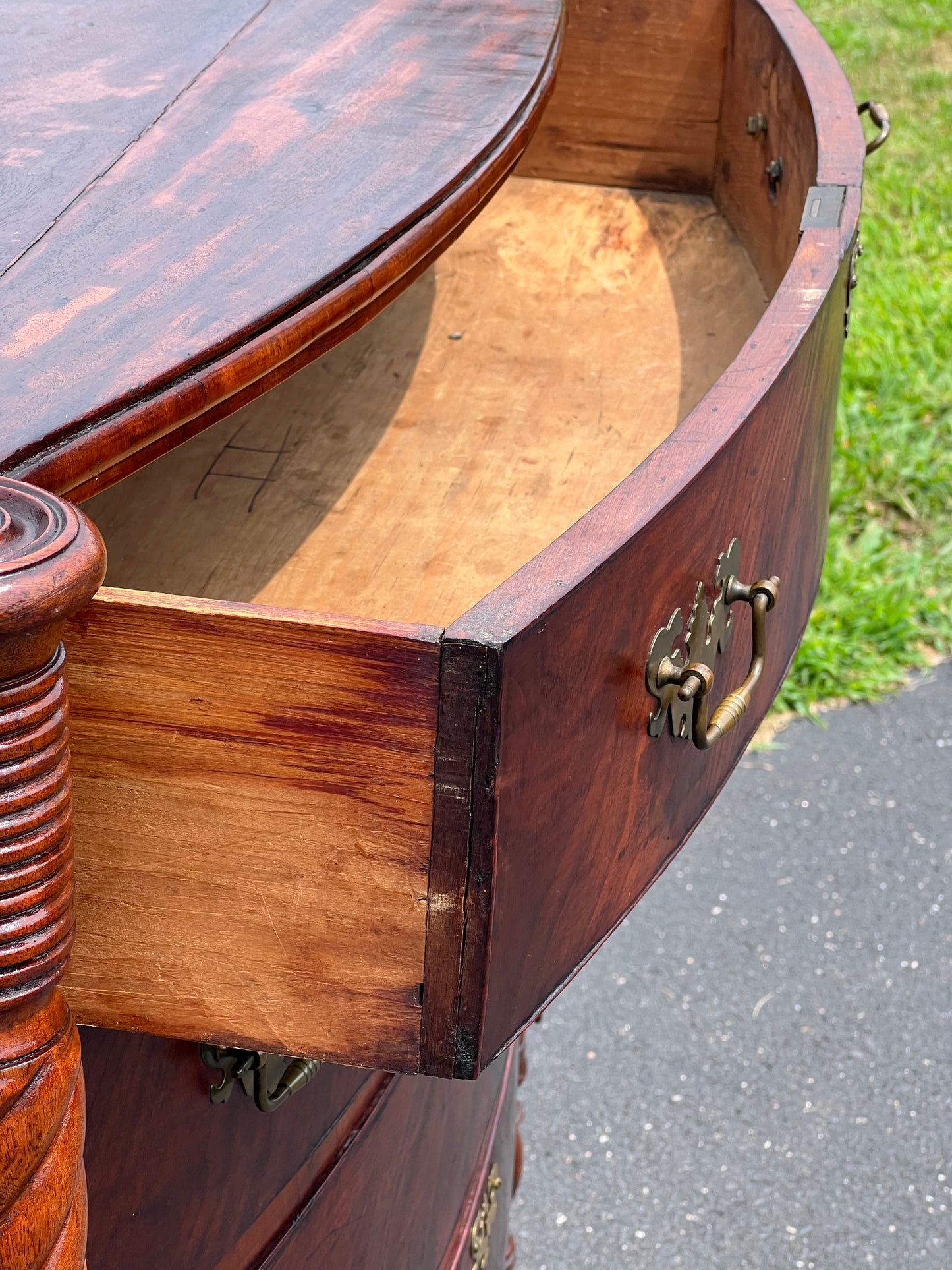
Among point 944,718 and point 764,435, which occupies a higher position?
point 764,435

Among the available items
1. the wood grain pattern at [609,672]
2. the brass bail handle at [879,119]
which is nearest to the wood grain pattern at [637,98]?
the brass bail handle at [879,119]

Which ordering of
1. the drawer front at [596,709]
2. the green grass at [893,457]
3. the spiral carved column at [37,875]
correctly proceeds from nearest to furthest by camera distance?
the spiral carved column at [37,875]
the drawer front at [596,709]
the green grass at [893,457]

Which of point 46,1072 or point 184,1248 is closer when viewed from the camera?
point 46,1072

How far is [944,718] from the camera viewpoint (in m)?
2.23

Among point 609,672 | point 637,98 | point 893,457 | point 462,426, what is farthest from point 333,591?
point 893,457

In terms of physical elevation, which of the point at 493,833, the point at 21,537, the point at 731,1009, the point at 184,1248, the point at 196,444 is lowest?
Result: the point at 731,1009

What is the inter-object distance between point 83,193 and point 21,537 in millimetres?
337

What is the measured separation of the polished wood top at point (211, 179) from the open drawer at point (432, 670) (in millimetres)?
112

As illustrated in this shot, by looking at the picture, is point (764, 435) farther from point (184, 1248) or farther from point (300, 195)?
point (184, 1248)

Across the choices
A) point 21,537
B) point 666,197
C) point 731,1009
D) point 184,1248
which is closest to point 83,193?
point 21,537

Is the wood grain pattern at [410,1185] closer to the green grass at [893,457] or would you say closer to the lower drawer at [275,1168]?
the lower drawer at [275,1168]

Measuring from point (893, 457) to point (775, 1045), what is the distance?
118cm

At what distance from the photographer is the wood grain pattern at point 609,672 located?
49 cm

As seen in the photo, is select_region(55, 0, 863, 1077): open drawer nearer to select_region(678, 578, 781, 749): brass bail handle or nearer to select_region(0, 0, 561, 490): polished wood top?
select_region(678, 578, 781, 749): brass bail handle
